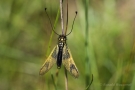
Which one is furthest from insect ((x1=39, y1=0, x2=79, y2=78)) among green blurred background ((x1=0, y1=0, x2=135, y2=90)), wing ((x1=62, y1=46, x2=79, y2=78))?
green blurred background ((x1=0, y1=0, x2=135, y2=90))

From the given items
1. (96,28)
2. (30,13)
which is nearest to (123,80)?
(96,28)

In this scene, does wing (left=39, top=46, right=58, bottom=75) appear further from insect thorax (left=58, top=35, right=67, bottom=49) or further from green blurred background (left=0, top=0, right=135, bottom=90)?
green blurred background (left=0, top=0, right=135, bottom=90)

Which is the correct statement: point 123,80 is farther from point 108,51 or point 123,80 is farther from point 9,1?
point 9,1

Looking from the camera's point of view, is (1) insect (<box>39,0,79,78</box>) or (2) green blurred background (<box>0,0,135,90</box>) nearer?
(1) insect (<box>39,0,79,78</box>)

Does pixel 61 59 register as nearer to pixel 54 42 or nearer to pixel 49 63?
pixel 49 63

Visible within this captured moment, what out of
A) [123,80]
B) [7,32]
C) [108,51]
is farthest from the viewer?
[7,32]

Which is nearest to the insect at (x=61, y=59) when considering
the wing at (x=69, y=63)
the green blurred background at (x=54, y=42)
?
the wing at (x=69, y=63)

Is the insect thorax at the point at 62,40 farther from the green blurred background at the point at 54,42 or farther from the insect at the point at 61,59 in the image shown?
the green blurred background at the point at 54,42
